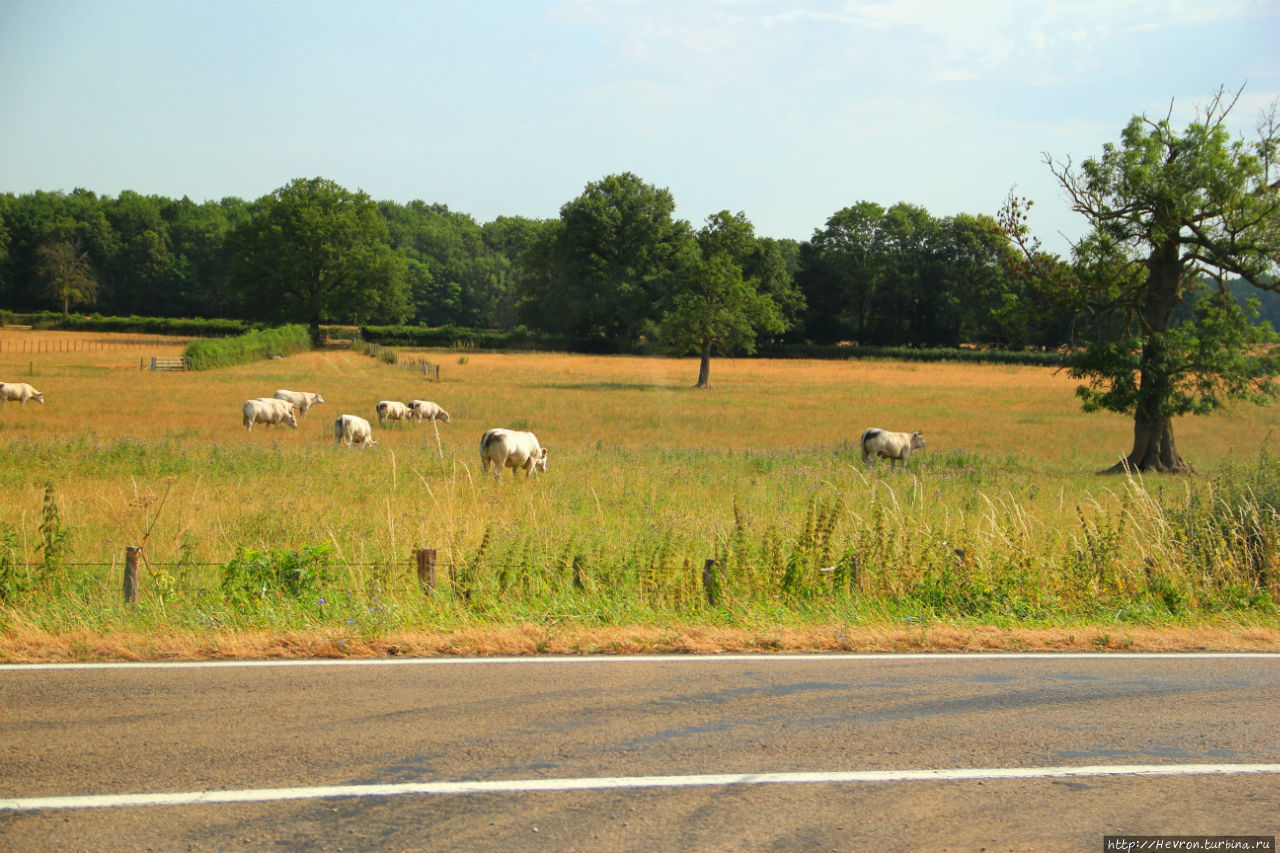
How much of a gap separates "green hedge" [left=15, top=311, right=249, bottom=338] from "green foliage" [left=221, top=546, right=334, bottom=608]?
99666 mm

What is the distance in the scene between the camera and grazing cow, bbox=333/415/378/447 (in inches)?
1073

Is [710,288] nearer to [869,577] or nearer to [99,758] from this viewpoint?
[869,577]

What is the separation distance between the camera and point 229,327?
346 feet

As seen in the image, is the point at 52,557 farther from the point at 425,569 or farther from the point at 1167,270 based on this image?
the point at 1167,270

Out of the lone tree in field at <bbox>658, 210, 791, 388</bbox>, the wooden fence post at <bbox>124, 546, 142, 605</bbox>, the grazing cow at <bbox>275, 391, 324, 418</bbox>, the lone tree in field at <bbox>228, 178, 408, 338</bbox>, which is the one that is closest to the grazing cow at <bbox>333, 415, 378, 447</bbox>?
the grazing cow at <bbox>275, 391, 324, 418</bbox>

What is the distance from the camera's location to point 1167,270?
23953mm

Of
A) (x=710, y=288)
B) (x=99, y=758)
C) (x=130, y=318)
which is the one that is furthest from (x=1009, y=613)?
(x=130, y=318)

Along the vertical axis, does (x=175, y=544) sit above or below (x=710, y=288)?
below

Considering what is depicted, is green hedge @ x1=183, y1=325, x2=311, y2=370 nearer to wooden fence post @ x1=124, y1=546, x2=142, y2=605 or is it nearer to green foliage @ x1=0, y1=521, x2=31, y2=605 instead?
green foliage @ x1=0, y1=521, x2=31, y2=605

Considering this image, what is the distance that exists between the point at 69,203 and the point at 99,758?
5697 inches

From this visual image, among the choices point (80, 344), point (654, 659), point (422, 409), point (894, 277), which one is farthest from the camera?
point (894, 277)

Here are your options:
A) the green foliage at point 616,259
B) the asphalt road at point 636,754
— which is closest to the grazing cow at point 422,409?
the asphalt road at point 636,754

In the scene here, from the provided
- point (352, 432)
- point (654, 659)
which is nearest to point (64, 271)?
point (352, 432)

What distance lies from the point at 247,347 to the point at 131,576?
66099 mm
